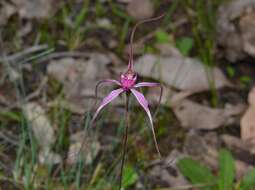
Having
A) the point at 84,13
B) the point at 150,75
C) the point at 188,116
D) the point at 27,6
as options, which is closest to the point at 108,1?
the point at 84,13

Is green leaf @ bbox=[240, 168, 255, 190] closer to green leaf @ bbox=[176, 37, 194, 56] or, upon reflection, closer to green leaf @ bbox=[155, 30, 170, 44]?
green leaf @ bbox=[176, 37, 194, 56]

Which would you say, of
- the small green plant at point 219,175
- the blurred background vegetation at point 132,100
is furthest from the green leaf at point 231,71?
the small green plant at point 219,175

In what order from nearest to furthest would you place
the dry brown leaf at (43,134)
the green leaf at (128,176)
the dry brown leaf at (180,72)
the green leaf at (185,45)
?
the green leaf at (128,176) → the dry brown leaf at (43,134) → the dry brown leaf at (180,72) → the green leaf at (185,45)

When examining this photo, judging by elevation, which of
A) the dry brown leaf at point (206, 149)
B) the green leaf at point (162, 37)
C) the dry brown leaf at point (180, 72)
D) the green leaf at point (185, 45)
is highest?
the green leaf at point (162, 37)

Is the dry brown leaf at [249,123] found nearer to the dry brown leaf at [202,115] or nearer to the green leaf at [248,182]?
the dry brown leaf at [202,115]

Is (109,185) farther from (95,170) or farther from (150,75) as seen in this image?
(150,75)

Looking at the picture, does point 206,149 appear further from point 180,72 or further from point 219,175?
point 180,72

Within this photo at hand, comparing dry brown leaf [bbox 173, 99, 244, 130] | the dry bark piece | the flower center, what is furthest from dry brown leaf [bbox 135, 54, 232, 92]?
the flower center
